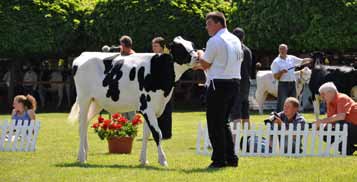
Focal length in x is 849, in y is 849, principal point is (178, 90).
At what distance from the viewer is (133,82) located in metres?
13.4

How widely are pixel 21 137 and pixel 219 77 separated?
4.86 m

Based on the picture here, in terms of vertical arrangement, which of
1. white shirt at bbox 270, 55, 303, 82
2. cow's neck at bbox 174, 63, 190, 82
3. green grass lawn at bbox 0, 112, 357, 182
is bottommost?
Result: green grass lawn at bbox 0, 112, 357, 182

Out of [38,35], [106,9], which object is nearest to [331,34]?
[106,9]

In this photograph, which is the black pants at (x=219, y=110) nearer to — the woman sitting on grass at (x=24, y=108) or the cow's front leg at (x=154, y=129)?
the cow's front leg at (x=154, y=129)

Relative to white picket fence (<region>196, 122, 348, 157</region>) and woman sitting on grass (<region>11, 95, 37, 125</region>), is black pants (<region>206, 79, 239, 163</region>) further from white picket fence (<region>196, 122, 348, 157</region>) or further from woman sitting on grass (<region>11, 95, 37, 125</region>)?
woman sitting on grass (<region>11, 95, 37, 125</region>)

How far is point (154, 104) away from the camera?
13172 mm

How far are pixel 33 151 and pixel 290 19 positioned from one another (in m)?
18.4

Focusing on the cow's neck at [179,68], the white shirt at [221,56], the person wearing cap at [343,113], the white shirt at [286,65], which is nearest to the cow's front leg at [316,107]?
the white shirt at [286,65]

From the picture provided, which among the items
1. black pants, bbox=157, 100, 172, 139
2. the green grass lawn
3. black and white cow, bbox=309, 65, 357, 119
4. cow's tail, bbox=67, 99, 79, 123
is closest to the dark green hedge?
black and white cow, bbox=309, 65, 357, 119

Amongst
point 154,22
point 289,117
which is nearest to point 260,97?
point 154,22

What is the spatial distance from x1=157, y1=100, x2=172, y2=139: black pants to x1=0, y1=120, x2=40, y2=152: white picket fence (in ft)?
11.7

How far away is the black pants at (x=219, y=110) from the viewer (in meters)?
12.3

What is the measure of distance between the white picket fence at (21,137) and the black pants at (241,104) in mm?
3573

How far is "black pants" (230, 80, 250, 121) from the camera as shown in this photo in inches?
607
